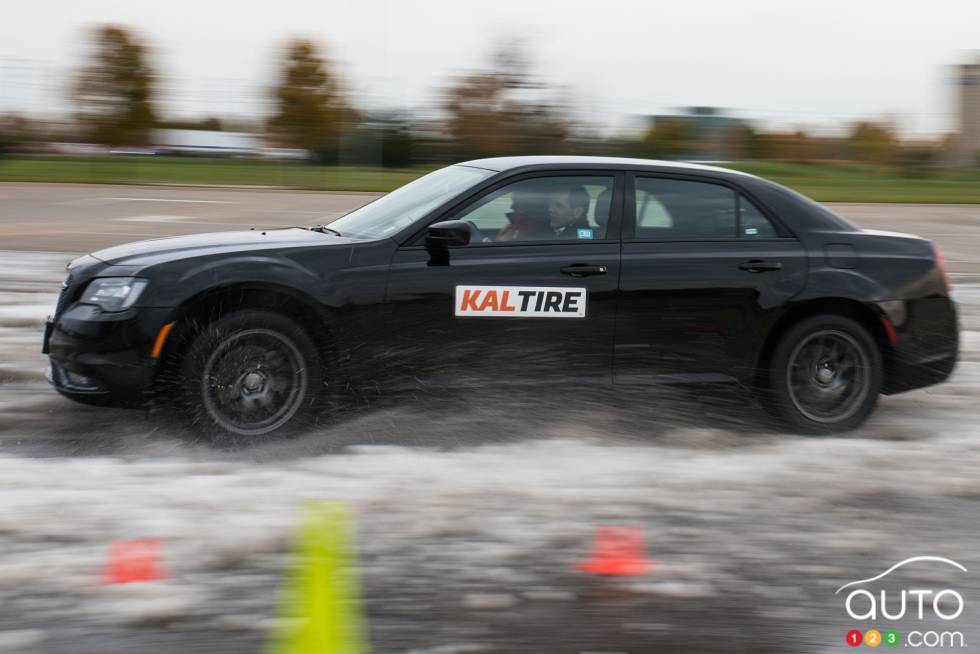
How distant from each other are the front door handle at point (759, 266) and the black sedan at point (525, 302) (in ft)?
0.04

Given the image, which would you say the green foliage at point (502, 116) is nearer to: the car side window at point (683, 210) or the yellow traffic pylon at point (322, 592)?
the car side window at point (683, 210)

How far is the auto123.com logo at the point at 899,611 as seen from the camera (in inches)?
151

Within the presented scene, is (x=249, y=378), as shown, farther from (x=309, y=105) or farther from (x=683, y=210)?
(x=309, y=105)

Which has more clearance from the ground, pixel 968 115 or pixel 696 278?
pixel 968 115

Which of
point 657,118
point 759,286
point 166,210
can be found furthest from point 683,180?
point 657,118

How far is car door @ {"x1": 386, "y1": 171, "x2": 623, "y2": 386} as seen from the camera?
19.8 feet

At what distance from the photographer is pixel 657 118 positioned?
34.5 metres

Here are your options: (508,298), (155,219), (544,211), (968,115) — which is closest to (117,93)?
(155,219)

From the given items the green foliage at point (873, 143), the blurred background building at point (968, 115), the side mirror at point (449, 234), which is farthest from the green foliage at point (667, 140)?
the side mirror at point (449, 234)

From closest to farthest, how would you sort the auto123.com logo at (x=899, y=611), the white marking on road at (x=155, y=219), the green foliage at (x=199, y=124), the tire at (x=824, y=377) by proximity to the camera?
the auto123.com logo at (x=899, y=611), the tire at (x=824, y=377), the white marking on road at (x=155, y=219), the green foliage at (x=199, y=124)

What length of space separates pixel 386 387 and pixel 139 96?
3508 cm

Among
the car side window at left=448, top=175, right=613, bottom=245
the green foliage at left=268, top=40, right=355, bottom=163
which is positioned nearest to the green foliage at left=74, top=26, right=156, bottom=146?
the green foliage at left=268, top=40, right=355, bottom=163

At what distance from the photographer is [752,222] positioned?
6.54 metres

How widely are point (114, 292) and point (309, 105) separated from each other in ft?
143
